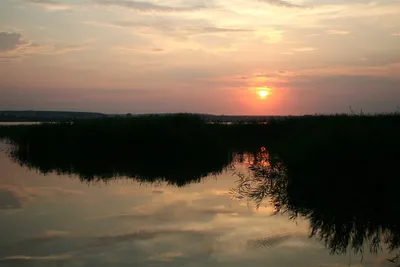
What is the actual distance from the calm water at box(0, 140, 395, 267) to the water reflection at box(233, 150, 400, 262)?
382 millimetres

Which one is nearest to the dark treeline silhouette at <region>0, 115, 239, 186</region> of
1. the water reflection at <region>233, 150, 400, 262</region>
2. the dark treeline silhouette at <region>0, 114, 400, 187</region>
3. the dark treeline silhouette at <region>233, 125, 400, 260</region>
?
the dark treeline silhouette at <region>0, 114, 400, 187</region>

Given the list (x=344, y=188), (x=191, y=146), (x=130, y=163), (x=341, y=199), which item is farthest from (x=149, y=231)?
(x=191, y=146)

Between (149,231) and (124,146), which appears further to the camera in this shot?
(124,146)

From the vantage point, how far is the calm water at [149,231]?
7621 millimetres

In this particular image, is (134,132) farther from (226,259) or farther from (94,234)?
(226,259)

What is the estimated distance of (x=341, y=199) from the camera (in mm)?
11461

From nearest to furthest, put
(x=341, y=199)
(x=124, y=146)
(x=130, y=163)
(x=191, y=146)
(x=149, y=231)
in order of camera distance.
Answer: (x=149, y=231)
(x=341, y=199)
(x=130, y=163)
(x=124, y=146)
(x=191, y=146)

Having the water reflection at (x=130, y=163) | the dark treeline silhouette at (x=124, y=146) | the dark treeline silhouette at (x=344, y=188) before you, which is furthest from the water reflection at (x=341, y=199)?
the dark treeline silhouette at (x=124, y=146)

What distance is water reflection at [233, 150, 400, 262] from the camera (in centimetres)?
891

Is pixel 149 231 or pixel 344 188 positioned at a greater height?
pixel 344 188

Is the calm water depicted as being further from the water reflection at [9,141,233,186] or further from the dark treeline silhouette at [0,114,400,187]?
the water reflection at [9,141,233,186]

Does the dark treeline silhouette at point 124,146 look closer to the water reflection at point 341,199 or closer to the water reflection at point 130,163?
the water reflection at point 130,163

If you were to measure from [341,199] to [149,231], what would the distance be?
463cm

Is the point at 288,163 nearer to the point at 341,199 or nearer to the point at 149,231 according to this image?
the point at 341,199
